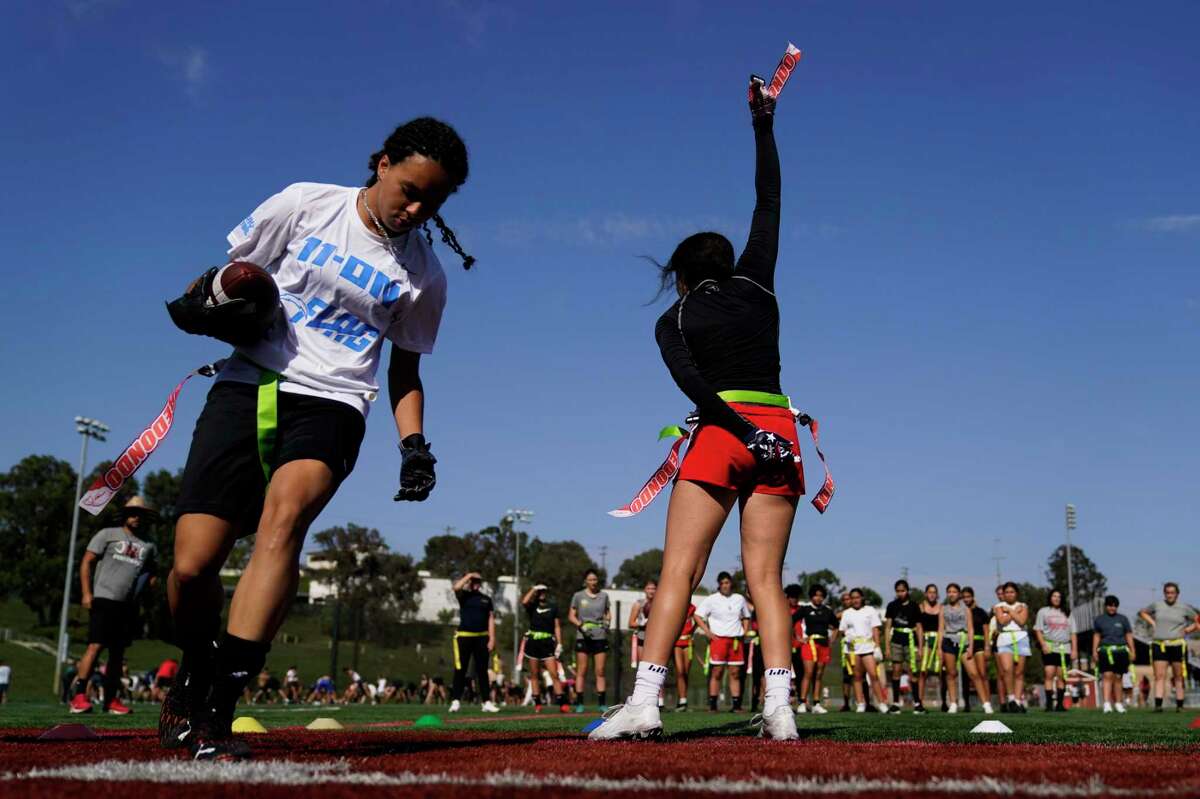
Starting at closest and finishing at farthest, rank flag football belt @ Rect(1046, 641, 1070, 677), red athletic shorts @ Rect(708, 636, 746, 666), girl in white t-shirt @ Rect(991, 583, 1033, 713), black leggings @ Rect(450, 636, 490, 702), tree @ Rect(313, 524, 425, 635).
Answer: black leggings @ Rect(450, 636, 490, 702) < girl in white t-shirt @ Rect(991, 583, 1033, 713) < red athletic shorts @ Rect(708, 636, 746, 666) < flag football belt @ Rect(1046, 641, 1070, 677) < tree @ Rect(313, 524, 425, 635)

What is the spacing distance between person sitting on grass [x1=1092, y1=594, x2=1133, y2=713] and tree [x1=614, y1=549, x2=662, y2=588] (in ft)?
273

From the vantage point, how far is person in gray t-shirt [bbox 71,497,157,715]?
1048 cm

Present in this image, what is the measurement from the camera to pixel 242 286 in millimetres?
3539

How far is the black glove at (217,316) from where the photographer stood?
355 cm

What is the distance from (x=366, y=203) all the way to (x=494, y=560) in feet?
297

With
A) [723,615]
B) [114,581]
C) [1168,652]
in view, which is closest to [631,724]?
[114,581]

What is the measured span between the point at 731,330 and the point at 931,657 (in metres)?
13.6

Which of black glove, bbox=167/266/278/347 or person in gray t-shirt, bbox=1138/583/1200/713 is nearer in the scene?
black glove, bbox=167/266/278/347

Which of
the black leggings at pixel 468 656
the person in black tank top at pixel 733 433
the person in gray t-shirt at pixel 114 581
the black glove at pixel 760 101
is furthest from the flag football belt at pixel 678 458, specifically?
the black leggings at pixel 468 656

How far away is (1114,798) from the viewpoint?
7.18 feet

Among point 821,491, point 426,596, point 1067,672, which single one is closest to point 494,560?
point 426,596

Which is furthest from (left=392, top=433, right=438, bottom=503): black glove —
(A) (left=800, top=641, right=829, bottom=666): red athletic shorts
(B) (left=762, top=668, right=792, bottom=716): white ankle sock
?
(A) (left=800, top=641, right=829, bottom=666): red athletic shorts

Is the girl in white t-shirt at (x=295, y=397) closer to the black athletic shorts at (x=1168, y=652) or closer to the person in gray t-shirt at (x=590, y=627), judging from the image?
the person in gray t-shirt at (x=590, y=627)

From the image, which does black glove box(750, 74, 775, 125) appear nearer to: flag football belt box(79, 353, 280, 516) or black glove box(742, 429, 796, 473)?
black glove box(742, 429, 796, 473)
